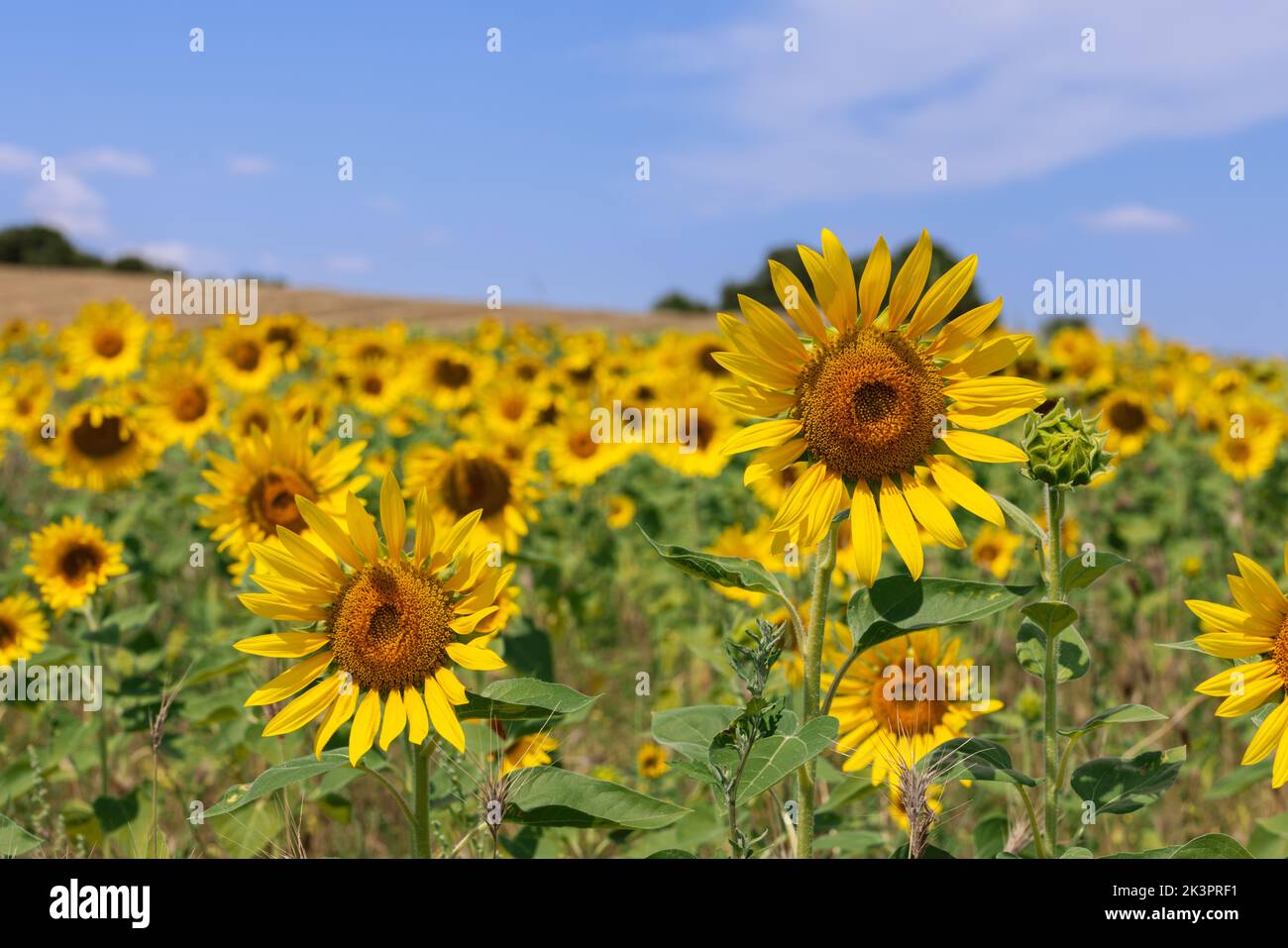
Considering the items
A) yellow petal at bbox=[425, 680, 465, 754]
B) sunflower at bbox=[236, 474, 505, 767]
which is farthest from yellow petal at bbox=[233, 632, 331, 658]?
yellow petal at bbox=[425, 680, 465, 754]

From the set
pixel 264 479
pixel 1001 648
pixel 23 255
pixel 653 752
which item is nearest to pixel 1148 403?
pixel 1001 648

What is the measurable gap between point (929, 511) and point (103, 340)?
653cm

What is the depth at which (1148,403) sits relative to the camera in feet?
27.6

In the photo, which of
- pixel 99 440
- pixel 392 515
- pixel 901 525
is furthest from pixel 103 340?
pixel 901 525

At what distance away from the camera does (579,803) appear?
2178 mm

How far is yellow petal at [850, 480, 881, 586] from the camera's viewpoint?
227 centimetres

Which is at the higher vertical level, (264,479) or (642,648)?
(264,479)

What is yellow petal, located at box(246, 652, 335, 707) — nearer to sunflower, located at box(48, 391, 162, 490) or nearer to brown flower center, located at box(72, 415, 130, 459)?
sunflower, located at box(48, 391, 162, 490)

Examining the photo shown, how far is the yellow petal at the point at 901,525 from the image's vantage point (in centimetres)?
222

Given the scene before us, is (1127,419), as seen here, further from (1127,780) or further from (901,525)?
(901,525)

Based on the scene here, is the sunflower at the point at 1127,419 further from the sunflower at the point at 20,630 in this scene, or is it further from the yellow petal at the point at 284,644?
the yellow petal at the point at 284,644

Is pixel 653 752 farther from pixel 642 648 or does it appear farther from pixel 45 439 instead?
pixel 45 439

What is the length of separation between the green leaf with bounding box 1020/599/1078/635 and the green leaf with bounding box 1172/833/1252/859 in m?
0.48
